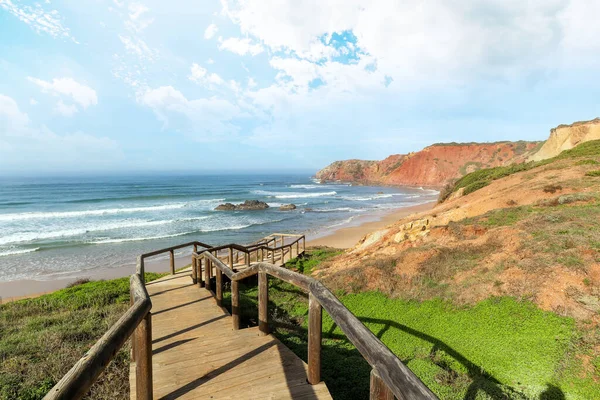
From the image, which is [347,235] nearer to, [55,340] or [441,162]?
[55,340]

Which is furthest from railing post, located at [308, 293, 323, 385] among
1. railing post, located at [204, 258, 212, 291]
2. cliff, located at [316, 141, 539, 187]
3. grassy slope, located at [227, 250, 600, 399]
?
cliff, located at [316, 141, 539, 187]

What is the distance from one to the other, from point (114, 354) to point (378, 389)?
1.74m

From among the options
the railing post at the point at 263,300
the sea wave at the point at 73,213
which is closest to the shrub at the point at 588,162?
the railing post at the point at 263,300

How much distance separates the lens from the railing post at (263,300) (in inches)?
154

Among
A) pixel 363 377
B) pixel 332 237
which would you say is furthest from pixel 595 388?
pixel 332 237

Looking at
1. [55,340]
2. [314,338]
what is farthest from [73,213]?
[314,338]

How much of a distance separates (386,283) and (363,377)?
3076 millimetres

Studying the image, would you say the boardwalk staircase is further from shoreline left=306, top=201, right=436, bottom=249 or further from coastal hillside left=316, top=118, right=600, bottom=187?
coastal hillside left=316, top=118, right=600, bottom=187

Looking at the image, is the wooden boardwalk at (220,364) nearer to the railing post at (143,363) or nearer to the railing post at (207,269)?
the railing post at (143,363)

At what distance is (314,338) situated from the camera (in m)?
2.89

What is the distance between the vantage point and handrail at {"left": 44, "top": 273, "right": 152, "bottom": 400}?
149cm

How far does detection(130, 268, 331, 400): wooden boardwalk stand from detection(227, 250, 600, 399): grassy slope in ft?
3.58

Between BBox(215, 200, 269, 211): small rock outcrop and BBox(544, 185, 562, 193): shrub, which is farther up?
BBox(544, 185, 562, 193): shrub

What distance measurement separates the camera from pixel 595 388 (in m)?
3.51
